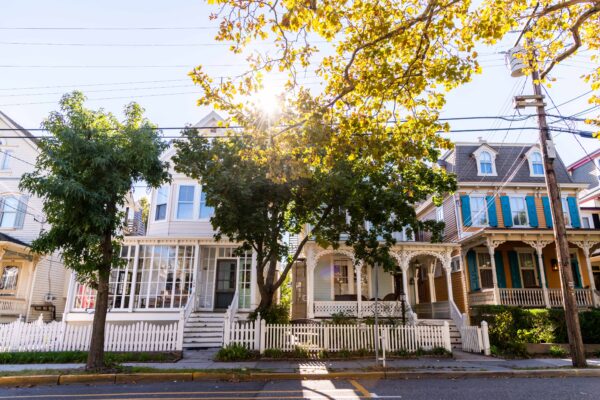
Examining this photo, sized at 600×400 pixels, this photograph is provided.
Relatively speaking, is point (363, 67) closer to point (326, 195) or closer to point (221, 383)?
point (326, 195)

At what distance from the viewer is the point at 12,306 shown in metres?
19.3

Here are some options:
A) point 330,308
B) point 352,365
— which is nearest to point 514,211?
point 330,308

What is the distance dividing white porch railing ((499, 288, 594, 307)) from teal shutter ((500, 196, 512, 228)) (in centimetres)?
366

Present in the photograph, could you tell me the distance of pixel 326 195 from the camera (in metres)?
12.6

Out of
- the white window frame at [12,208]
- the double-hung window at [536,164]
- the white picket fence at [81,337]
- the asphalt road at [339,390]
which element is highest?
the double-hung window at [536,164]

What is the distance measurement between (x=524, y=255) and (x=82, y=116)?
21.2 meters

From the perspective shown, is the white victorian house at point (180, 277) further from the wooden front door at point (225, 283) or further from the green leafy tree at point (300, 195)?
the green leafy tree at point (300, 195)

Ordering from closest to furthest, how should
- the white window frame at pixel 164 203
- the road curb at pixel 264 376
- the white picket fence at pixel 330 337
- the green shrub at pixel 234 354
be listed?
the road curb at pixel 264 376 < the green shrub at pixel 234 354 < the white picket fence at pixel 330 337 < the white window frame at pixel 164 203

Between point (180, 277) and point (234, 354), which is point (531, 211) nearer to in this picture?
point (234, 354)

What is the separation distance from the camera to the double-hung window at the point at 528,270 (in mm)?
19688

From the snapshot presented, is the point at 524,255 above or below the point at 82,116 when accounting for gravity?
below

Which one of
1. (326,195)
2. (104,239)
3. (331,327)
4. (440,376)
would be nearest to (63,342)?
(104,239)

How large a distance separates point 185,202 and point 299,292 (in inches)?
347

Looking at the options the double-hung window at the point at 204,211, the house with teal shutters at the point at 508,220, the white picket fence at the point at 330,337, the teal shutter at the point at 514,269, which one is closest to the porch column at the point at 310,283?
the white picket fence at the point at 330,337
